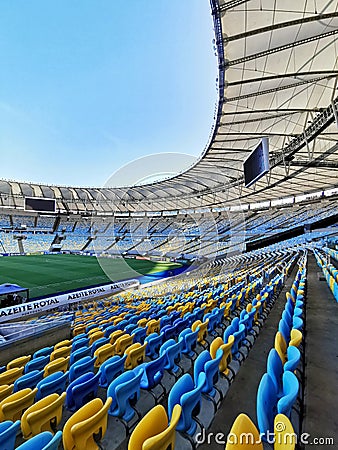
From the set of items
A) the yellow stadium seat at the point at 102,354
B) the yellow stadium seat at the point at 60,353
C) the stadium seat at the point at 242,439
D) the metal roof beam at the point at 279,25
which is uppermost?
the metal roof beam at the point at 279,25

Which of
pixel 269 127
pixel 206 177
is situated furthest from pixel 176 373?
pixel 206 177

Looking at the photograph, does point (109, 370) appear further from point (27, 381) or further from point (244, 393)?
point (244, 393)

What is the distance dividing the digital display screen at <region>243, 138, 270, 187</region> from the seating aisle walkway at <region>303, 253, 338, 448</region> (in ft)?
14.9

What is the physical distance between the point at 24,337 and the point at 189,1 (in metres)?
9.41

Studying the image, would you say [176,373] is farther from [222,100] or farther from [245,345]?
[222,100]

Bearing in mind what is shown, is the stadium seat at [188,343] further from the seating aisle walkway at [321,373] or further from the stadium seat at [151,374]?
the seating aisle walkway at [321,373]

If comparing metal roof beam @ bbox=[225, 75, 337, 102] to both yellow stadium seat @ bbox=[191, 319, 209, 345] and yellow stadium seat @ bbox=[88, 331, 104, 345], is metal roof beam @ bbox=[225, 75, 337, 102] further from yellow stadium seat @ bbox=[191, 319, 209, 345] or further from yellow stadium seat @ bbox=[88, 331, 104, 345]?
yellow stadium seat @ bbox=[88, 331, 104, 345]

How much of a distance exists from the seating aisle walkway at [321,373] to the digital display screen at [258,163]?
14.9 ft

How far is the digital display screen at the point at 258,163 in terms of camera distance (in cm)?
785

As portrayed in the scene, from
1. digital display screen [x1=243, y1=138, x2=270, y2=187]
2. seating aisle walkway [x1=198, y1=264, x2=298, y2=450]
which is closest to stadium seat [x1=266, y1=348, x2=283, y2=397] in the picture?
seating aisle walkway [x1=198, y1=264, x2=298, y2=450]

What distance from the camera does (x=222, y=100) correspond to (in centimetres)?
841

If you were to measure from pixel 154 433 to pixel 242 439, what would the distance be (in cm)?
67

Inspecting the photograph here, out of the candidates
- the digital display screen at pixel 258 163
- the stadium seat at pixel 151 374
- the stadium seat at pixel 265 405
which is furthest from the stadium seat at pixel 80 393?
the digital display screen at pixel 258 163

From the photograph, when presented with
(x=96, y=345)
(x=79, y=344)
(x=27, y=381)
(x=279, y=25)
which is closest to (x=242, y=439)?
(x=27, y=381)
